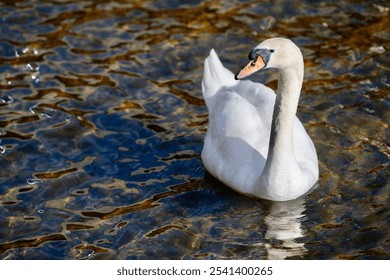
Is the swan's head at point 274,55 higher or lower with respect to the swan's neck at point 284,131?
higher

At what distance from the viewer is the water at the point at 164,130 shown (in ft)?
27.5

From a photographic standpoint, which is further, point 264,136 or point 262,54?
point 264,136

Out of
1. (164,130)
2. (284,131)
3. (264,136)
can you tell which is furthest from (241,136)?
(164,130)

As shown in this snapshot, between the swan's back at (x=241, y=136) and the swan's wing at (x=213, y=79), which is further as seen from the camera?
the swan's wing at (x=213, y=79)

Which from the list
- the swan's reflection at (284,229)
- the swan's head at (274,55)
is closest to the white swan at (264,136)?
the swan's head at (274,55)

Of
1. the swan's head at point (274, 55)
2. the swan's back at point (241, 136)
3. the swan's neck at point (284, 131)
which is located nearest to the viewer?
the swan's head at point (274, 55)

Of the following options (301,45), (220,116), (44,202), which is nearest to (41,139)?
(44,202)

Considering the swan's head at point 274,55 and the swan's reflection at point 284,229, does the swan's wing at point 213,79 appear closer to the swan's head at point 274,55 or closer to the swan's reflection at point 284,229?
the swan's reflection at point 284,229

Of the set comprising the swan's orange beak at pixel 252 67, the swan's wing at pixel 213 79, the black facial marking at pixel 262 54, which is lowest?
the swan's wing at pixel 213 79

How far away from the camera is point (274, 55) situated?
823 cm

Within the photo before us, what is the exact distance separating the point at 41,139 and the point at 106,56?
6.57ft

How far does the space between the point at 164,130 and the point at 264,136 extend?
1472 millimetres

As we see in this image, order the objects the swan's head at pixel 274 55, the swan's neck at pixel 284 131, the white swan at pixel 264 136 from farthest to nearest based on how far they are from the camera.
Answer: the swan's neck at pixel 284 131 → the white swan at pixel 264 136 → the swan's head at pixel 274 55

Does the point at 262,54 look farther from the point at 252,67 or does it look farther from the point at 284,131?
the point at 284,131
